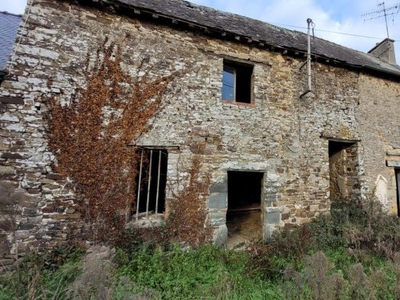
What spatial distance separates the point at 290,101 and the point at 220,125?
8.10 feet

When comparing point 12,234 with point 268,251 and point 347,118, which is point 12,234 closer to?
point 268,251

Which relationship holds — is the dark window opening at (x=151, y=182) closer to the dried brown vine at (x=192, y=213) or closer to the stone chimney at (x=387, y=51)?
the dried brown vine at (x=192, y=213)

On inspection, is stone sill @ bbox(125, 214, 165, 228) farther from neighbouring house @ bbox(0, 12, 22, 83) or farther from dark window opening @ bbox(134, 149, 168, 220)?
neighbouring house @ bbox(0, 12, 22, 83)

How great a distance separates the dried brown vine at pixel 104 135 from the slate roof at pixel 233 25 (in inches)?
62.7

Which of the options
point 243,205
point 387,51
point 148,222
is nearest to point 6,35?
point 148,222

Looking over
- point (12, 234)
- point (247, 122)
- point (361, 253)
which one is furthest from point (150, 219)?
point (361, 253)

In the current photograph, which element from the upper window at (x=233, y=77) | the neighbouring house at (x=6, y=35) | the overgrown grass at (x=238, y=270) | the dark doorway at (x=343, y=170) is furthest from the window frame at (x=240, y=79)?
the neighbouring house at (x=6, y=35)

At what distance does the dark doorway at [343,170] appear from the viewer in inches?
313

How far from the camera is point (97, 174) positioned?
4.94 m

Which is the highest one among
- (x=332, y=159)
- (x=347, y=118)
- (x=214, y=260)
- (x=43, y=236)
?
(x=347, y=118)

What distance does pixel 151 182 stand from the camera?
588 centimetres

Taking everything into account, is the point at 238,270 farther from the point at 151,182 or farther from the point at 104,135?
the point at 104,135

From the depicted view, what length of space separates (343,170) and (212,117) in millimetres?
5208

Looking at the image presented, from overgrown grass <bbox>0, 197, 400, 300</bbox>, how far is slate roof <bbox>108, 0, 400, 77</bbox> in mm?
5123
